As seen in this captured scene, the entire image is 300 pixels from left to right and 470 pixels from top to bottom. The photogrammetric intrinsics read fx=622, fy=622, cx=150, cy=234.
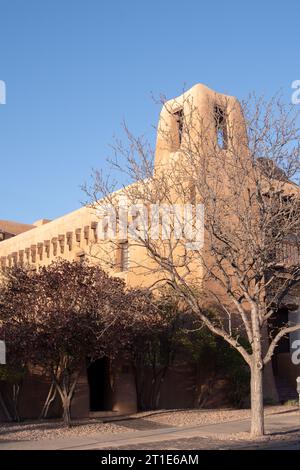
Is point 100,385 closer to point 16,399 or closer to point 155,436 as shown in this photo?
point 16,399

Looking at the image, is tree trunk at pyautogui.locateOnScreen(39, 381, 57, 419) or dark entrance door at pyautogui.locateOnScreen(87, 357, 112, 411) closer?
tree trunk at pyautogui.locateOnScreen(39, 381, 57, 419)

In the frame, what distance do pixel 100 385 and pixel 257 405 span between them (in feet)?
33.3

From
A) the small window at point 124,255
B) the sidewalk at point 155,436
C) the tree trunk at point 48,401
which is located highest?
the small window at point 124,255

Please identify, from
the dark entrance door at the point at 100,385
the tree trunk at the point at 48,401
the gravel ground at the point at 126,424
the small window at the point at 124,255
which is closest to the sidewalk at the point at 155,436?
the gravel ground at the point at 126,424

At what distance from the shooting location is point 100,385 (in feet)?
78.8

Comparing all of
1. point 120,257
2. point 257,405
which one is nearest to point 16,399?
point 257,405

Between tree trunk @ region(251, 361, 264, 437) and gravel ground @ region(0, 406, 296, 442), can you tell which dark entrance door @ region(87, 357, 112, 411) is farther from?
tree trunk @ region(251, 361, 264, 437)

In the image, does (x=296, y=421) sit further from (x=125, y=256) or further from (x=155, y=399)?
(x=125, y=256)

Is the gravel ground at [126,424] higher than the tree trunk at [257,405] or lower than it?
lower

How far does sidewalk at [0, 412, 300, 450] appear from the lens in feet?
45.4

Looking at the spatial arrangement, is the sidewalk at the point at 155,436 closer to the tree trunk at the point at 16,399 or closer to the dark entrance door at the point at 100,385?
the tree trunk at the point at 16,399

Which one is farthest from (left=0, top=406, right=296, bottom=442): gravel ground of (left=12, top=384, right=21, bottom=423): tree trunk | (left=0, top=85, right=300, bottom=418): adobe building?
(left=0, top=85, right=300, bottom=418): adobe building

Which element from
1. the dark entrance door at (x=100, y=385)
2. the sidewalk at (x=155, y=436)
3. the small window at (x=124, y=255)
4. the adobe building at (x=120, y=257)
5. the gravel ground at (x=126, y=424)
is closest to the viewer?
the sidewalk at (x=155, y=436)

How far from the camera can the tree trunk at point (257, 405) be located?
14.9 meters
